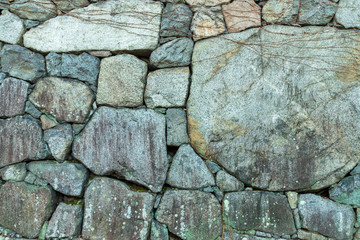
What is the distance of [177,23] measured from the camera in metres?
2.22

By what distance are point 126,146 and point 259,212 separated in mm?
1145

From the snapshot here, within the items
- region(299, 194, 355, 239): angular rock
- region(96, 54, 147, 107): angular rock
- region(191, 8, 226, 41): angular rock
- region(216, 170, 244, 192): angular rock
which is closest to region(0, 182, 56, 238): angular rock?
region(96, 54, 147, 107): angular rock

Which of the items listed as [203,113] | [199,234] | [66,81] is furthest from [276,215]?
[66,81]

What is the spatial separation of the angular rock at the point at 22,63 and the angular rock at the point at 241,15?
1.60m

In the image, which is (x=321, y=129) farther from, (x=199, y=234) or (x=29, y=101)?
(x=29, y=101)

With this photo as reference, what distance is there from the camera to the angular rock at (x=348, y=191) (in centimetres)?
199

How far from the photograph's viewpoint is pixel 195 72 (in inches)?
85.9

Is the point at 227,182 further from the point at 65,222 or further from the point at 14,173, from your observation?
the point at 14,173

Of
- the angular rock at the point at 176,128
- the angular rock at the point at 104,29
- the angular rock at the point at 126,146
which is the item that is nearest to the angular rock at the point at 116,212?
the angular rock at the point at 126,146

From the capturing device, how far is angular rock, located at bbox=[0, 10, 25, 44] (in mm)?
→ 2328

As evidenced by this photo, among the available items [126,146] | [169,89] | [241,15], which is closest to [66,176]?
[126,146]

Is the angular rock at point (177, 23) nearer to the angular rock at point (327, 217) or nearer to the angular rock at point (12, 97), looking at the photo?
the angular rock at point (12, 97)

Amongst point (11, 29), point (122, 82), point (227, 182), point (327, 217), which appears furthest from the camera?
point (11, 29)

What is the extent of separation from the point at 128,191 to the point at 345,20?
2141mm
